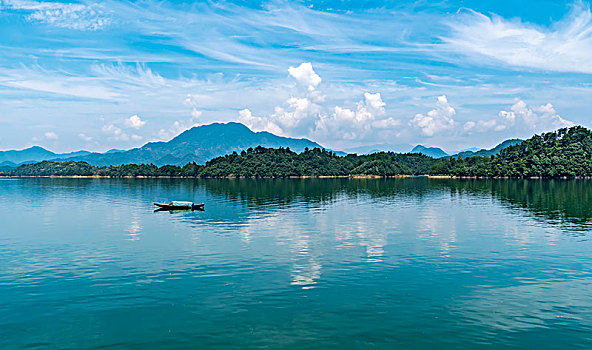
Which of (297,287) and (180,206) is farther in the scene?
(180,206)

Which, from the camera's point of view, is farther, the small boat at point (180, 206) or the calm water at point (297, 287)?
the small boat at point (180, 206)

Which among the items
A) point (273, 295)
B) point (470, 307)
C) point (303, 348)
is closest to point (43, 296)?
point (273, 295)

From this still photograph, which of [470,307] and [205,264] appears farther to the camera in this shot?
[205,264]

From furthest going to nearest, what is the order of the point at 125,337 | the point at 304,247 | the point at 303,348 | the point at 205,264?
the point at 304,247 → the point at 205,264 → the point at 125,337 → the point at 303,348

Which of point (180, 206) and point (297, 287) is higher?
point (180, 206)

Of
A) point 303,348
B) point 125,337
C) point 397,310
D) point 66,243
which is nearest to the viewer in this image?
point 303,348

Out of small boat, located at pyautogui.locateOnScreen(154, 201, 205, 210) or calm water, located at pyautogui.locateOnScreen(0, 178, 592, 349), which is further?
small boat, located at pyautogui.locateOnScreen(154, 201, 205, 210)

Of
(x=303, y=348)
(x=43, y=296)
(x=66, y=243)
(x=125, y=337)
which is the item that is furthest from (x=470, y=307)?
(x=66, y=243)

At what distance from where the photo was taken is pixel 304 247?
5559cm

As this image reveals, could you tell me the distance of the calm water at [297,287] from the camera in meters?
26.8

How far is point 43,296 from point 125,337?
44.0ft

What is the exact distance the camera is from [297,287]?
3703 cm

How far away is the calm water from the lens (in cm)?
2678

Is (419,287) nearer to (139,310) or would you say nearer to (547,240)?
(139,310)
